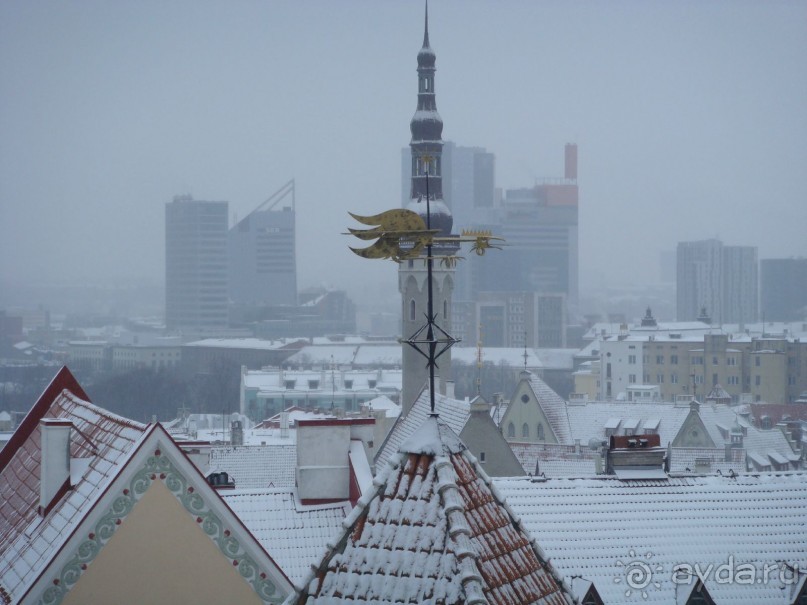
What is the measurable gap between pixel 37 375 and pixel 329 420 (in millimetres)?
121864

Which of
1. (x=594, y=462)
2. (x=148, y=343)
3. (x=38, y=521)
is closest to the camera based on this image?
(x=38, y=521)

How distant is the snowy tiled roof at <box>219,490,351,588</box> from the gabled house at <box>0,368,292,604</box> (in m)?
0.87

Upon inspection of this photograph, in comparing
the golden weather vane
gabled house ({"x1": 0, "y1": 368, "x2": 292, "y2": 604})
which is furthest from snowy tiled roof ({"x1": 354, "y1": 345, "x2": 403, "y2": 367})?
the golden weather vane

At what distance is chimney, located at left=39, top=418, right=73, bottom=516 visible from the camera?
12102 mm

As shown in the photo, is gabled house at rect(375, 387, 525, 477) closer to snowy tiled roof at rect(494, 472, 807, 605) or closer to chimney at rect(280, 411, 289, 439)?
snowy tiled roof at rect(494, 472, 807, 605)

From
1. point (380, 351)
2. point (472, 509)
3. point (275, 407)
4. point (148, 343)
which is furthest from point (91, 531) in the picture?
point (148, 343)

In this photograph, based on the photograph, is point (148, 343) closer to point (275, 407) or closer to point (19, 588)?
point (275, 407)

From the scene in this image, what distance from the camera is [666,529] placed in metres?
18.7

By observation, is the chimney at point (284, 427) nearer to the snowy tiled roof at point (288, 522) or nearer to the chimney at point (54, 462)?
the snowy tiled roof at point (288, 522)

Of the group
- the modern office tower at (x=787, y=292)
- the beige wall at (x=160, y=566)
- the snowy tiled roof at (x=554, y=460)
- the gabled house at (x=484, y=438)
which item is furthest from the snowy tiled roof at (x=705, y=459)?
the modern office tower at (x=787, y=292)

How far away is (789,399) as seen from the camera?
4254 inches

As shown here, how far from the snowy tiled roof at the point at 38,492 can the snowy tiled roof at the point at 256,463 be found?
19.8m

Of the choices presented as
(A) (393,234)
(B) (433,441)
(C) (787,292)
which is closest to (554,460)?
(A) (393,234)

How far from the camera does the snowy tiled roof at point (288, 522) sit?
12.7 metres
